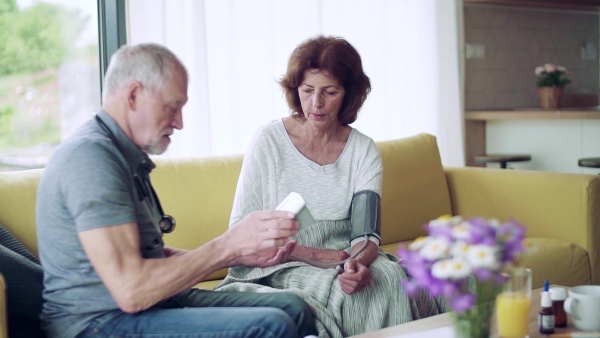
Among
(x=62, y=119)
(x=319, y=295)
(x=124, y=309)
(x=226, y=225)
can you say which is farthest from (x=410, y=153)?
(x=124, y=309)

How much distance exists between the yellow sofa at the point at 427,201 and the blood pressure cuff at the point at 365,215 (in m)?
0.57

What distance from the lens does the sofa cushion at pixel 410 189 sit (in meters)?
3.31

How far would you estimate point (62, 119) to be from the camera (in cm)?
348

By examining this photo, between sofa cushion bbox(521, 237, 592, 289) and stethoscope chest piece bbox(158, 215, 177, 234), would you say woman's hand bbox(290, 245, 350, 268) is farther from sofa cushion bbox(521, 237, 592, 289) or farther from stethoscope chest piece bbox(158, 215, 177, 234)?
sofa cushion bbox(521, 237, 592, 289)

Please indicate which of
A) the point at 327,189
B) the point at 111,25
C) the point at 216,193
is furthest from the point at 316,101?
the point at 111,25

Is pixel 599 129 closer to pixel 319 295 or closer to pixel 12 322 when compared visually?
pixel 319 295

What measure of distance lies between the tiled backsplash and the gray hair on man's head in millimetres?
3520

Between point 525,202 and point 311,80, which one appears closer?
point 311,80

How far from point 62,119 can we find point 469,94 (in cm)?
268

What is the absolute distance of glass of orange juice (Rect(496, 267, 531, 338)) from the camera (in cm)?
151

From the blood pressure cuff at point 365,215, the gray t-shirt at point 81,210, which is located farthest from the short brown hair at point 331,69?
the gray t-shirt at point 81,210

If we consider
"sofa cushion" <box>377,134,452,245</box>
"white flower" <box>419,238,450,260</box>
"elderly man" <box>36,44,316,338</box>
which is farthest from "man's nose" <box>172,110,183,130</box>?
"sofa cushion" <box>377,134,452,245</box>

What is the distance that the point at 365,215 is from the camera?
2.47 m

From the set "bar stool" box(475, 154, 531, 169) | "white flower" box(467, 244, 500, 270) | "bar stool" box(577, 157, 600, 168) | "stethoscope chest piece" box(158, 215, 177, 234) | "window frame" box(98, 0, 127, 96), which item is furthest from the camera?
"bar stool" box(475, 154, 531, 169)
